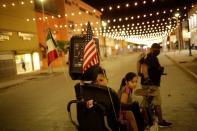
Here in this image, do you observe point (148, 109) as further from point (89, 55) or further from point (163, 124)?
point (89, 55)

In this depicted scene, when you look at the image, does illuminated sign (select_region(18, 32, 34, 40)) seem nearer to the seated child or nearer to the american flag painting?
the seated child

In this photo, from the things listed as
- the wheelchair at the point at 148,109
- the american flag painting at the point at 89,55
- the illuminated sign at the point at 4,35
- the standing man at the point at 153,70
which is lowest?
the wheelchair at the point at 148,109

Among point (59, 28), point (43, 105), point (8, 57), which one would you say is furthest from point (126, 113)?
point (59, 28)

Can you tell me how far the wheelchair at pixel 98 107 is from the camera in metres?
4.89

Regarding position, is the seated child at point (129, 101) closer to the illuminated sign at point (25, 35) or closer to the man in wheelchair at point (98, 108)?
the man in wheelchair at point (98, 108)

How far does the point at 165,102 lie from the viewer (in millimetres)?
10523

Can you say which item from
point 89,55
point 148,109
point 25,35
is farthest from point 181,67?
point 25,35

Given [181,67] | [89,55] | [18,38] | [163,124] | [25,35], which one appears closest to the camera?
[89,55]

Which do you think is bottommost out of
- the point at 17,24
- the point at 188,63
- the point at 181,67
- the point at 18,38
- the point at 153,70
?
the point at 181,67

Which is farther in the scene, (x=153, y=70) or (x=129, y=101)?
(x=153, y=70)

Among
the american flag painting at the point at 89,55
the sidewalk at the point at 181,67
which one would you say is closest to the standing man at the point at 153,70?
the american flag painting at the point at 89,55

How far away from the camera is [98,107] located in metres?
4.95

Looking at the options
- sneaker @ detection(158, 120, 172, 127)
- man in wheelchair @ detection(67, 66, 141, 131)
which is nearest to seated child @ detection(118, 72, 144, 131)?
man in wheelchair @ detection(67, 66, 141, 131)

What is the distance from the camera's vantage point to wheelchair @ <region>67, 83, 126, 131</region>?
4891 millimetres
